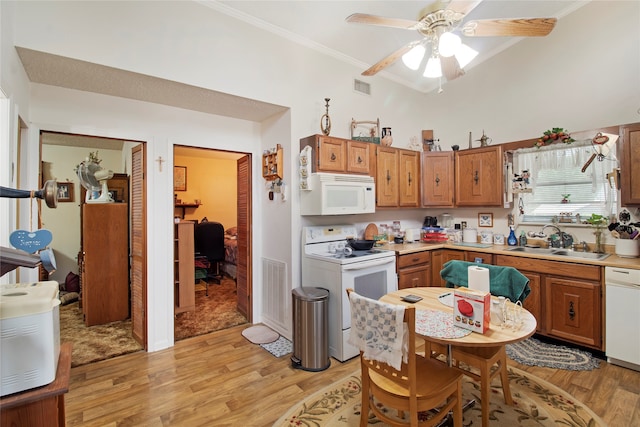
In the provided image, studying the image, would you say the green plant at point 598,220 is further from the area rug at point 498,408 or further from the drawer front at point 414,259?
the area rug at point 498,408

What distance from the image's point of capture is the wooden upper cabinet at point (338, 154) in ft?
10.4

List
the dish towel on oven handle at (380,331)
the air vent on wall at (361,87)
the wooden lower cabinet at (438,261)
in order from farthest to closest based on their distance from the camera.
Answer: the air vent on wall at (361,87), the wooden lower cabinet at (438,261), the dish towel on oven handle at (380,331)

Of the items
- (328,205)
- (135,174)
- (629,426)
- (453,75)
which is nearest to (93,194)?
(135,174)

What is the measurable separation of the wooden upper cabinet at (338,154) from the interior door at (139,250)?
5.56 feet

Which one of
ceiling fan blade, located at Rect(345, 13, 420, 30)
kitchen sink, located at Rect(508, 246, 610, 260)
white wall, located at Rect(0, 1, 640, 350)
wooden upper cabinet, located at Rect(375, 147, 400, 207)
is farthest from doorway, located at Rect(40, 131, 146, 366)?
kitchen sink, located at Rect(508, 246, 610, 260)

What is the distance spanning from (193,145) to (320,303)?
2133 millimetres

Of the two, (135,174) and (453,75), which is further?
(135,174)

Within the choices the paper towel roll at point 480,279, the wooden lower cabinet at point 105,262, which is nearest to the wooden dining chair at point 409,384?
the paper towel roll at point 480,279

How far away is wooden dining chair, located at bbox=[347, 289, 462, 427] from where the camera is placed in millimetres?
1479

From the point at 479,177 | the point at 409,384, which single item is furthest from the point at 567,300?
the point at 409,384

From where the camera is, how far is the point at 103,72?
2412 millimetres

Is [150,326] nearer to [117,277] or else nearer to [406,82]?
[117,277]

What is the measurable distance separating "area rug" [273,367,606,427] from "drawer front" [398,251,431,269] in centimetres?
130

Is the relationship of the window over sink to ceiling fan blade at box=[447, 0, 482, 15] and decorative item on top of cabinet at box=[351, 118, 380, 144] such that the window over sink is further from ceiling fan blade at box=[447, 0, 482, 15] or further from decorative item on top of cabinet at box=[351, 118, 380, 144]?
ceiling fan blade at box=[447, 0, 482, 15]
